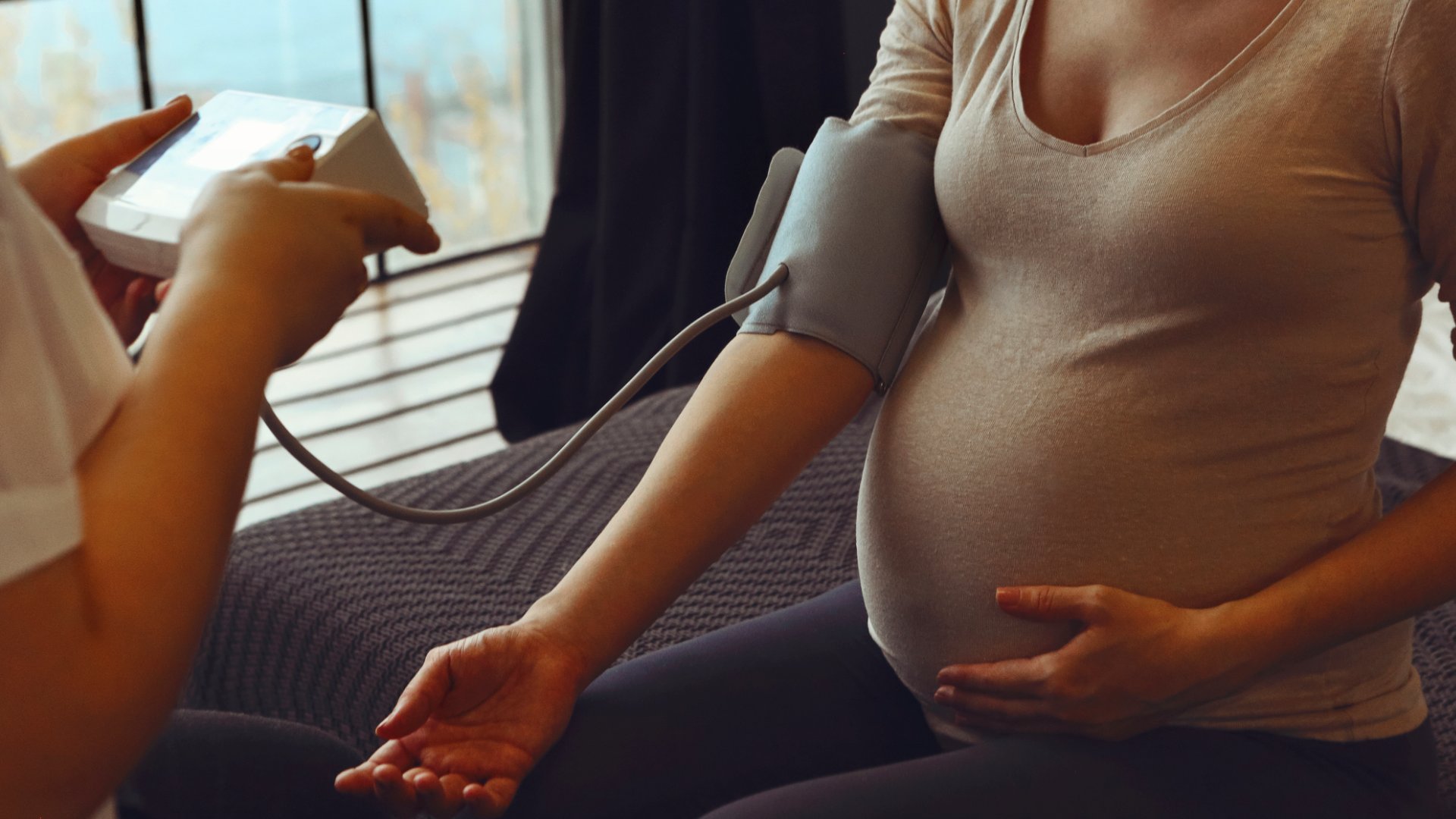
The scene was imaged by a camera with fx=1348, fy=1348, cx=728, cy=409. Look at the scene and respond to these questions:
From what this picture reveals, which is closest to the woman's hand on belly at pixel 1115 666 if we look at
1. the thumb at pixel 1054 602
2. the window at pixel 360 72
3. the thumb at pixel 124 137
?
the thumb at pixel 1054 602

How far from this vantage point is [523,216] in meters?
3.38

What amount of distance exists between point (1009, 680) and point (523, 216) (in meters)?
2.74

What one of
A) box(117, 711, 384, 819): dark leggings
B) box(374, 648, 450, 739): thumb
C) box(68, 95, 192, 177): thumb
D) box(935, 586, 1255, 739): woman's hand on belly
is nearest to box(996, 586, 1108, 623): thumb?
box(935, 586, 1255, 739): woman's hand on belly

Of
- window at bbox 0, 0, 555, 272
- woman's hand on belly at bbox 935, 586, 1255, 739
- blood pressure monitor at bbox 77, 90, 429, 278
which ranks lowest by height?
window at bbox 0, 0, 555, 272

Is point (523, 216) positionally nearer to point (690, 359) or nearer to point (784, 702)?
point (690, 359)

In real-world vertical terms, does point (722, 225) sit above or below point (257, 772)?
below

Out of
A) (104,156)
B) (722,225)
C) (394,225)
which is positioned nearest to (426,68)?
(722,225)

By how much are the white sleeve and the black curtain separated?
1587 mm

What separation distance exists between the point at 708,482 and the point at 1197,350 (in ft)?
1.03

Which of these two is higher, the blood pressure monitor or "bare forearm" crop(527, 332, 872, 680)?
the blood pressure monitor

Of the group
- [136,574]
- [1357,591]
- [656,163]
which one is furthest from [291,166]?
[656,163]

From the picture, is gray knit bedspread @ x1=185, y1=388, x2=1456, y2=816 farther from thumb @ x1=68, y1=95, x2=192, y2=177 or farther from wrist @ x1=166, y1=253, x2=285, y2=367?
wrist @ x1=166, y1=253, x2=285, y2=367

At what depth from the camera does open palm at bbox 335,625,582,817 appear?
78 centimetres

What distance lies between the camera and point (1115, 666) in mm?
770
